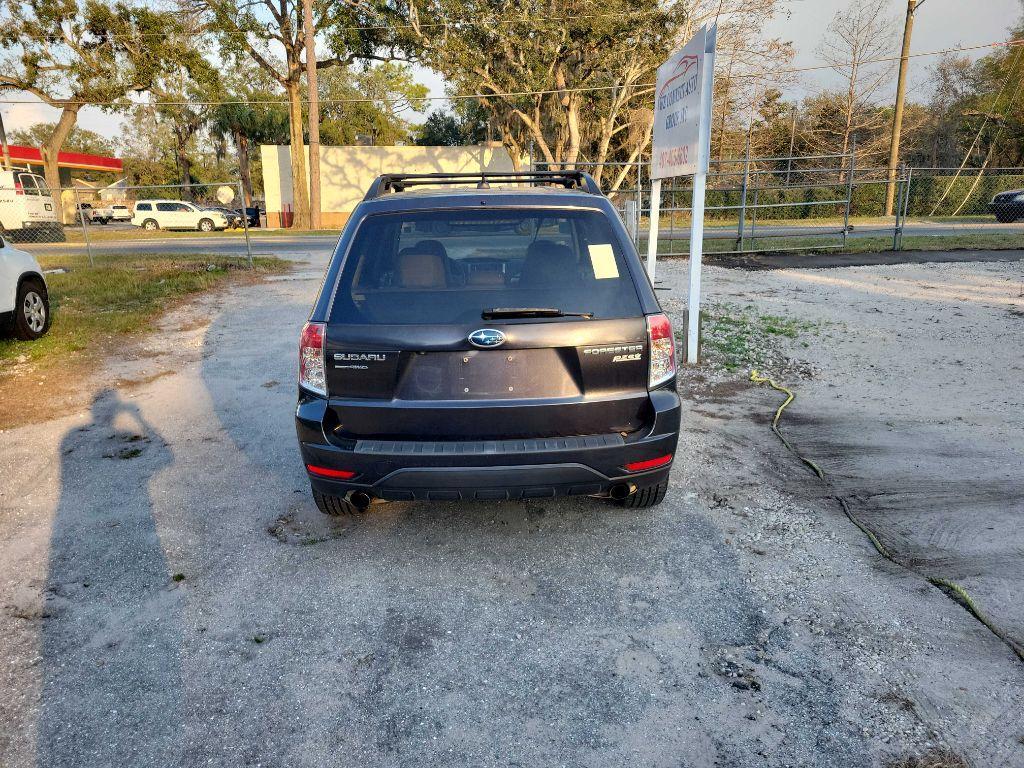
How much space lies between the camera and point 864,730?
2354 mm

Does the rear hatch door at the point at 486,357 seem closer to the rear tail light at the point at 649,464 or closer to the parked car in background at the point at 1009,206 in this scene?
the rear tail light at the point at 649,464

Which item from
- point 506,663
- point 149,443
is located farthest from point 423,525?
point 149,443

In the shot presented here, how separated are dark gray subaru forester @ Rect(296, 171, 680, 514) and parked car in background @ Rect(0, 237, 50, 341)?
641 cm

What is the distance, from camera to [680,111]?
701 centimetres

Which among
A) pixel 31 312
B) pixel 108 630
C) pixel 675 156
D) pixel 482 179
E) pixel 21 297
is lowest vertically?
pixel 108 630

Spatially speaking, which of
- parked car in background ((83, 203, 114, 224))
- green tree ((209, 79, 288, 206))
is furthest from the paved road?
parked car in background ((83, 203, 114, 224))

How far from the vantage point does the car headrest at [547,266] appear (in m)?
3.43

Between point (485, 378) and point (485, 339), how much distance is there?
18 cm

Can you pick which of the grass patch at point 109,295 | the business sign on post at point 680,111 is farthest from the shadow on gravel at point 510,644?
the grass patch at point 109,295

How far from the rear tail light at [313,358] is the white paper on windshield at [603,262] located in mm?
1336

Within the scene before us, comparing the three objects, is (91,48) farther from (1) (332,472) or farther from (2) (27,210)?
(1) (332,472)

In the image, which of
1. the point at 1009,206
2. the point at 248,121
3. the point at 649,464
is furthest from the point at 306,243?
the point at 248,121

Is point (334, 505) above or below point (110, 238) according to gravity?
below

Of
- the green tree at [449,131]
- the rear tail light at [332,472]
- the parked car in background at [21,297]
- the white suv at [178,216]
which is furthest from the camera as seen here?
the green tree at [449,131]
